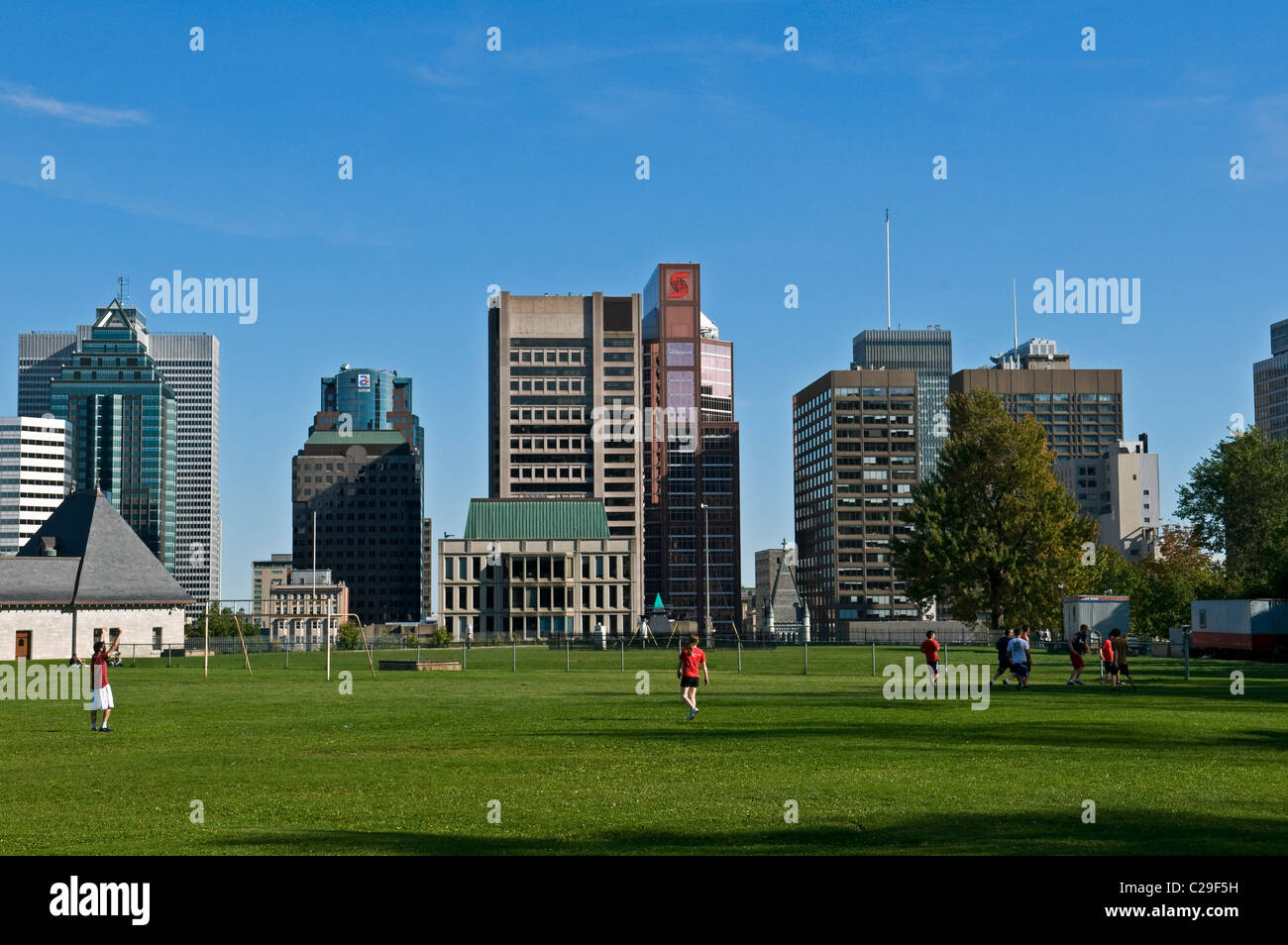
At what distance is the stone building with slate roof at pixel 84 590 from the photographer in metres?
95.4

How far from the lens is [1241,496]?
3878 inches

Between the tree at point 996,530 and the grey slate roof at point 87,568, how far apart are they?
58640 mm

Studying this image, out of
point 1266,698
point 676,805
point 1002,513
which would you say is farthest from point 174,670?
point 676,805

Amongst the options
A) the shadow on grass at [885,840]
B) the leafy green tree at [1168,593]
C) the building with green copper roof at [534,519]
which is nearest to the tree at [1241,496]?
the leafy green tree at [1168,593]

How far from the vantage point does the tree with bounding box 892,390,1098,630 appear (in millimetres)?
74250

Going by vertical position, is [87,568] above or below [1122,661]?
above

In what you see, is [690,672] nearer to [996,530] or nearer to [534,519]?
[996,530]

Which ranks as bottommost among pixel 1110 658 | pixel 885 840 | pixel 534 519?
pixel 1110 658

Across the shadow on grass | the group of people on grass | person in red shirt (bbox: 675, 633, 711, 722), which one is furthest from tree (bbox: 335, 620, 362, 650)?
the shadow on grass

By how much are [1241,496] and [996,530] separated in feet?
109

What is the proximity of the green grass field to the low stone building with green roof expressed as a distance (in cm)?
14406

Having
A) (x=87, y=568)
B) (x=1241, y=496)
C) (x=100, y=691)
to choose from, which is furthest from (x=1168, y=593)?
(x=100, y=691)
